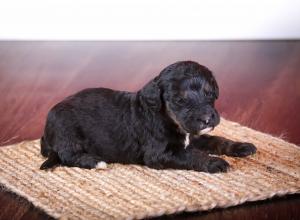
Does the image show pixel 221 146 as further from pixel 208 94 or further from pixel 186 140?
pixel 208 94

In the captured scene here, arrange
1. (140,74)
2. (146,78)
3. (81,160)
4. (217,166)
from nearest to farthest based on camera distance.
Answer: (217,166) < (81,160) < (146,78) < (140,74)

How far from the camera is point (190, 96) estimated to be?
8.80 feet

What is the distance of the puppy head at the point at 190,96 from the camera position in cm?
263

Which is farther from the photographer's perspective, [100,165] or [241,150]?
[241,150]

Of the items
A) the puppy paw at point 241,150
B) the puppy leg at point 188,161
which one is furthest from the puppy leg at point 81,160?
the puppy paw at point 241,150

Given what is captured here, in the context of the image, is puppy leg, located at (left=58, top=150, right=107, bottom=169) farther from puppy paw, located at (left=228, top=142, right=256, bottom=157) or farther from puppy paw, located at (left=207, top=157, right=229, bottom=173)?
puppy paw, located at (left=228, top=142, right=256, bottom=157)

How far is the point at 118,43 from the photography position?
5.85 meters

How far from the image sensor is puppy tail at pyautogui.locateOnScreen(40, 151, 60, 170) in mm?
2895

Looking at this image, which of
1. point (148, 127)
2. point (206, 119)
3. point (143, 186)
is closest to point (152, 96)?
point (148, 127)

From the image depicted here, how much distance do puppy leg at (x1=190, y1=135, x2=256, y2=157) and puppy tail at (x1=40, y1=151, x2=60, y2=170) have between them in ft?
1.95

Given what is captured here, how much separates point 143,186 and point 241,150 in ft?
1.74

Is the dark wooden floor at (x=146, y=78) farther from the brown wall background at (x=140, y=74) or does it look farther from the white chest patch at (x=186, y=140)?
the white chest patch at (x=186, y=140)

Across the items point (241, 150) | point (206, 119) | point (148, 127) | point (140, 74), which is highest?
point (206, 119)

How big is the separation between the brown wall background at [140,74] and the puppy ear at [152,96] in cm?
88
